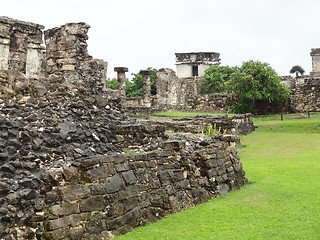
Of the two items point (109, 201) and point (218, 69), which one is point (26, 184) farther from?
point (218, 69)

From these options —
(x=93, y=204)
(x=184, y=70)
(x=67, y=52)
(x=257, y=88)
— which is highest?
(x=184, y=70)

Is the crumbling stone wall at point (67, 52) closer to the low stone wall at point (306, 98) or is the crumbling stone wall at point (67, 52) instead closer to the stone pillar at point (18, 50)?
the stone pillar at point (18, 50)

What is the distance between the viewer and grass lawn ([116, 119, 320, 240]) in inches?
243

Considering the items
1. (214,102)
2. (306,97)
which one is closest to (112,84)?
(214,102)

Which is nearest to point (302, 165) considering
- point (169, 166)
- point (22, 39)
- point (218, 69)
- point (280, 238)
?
point (169, 166)

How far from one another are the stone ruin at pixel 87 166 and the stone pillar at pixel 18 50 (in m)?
7.85

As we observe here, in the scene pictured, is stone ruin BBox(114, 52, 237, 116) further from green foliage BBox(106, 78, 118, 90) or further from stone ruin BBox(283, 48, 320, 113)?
green foliage BBox(106, 78, 118, 90)

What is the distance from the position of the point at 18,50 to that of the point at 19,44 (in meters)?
0.24

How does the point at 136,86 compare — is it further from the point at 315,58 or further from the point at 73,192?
the point at 73,192

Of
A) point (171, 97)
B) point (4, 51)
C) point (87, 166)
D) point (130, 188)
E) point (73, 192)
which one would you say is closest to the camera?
point (73, 192)

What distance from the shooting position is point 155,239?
19.4 ft

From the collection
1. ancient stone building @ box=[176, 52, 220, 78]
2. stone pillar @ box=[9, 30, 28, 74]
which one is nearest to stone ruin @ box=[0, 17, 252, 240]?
stone pillar @ box=[9, 30, 28, 74]

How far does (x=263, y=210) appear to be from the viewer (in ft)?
24.2

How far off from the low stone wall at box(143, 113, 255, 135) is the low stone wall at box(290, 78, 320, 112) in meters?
7.91
